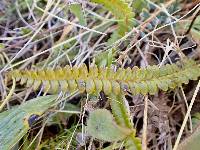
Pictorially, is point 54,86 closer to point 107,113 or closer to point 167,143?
point 107,113

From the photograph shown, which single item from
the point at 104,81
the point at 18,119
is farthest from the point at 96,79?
the point at 18,119

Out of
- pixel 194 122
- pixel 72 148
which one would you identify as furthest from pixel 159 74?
pixel 72 148

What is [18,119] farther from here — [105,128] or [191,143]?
[191,143]

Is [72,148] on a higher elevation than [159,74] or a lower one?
lower

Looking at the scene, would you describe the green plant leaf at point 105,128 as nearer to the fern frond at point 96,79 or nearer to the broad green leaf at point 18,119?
the fern frond at point 96,79

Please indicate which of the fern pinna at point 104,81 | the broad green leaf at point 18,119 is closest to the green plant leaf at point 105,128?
the fern pinna at point 104,81

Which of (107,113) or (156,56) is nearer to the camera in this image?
(107,113)

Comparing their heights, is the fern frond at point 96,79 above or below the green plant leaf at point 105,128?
above
